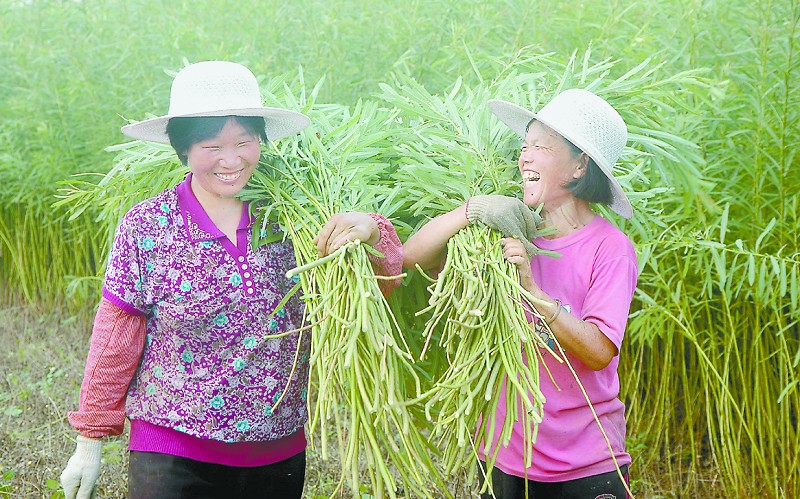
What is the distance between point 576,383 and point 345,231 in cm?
59

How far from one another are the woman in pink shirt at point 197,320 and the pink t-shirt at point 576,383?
1.14ft

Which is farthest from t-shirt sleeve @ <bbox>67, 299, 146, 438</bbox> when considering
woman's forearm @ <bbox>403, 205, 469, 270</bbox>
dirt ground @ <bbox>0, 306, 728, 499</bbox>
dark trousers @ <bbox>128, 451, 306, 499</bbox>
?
dirt ground @ <bbox>0, 306, 728, 499</bbox>

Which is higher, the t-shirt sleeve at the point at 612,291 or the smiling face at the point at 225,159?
the smiling face at the point at 225,159

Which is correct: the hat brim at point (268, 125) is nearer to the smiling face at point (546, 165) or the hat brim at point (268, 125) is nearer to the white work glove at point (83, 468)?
the smiling face at point (546, 165)

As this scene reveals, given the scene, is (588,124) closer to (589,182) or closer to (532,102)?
(589,182)

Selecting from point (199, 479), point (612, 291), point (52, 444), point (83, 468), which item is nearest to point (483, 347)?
point (612, 291)

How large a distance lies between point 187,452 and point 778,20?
2.22 meters

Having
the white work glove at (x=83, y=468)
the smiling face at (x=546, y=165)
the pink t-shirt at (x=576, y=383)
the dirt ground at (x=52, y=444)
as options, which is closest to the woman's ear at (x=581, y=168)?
the smiling face at (x=546, y=165)

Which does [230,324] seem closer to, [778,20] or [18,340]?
[778,20]

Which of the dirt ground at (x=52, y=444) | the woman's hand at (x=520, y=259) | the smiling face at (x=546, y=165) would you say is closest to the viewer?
the woman's hand at (x=520, y=259)

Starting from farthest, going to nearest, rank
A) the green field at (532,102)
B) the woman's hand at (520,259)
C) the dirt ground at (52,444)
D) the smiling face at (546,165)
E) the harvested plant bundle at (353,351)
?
the dirt ground at (52,444), the green field at (532,102), the smiling face at (546,165), the woman's hand at (520,259), the harvested plant bundle at (353,351)

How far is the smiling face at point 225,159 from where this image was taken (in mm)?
1847

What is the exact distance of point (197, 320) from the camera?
1.87 m

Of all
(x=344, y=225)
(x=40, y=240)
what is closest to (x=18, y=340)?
(x=40, y=240)
